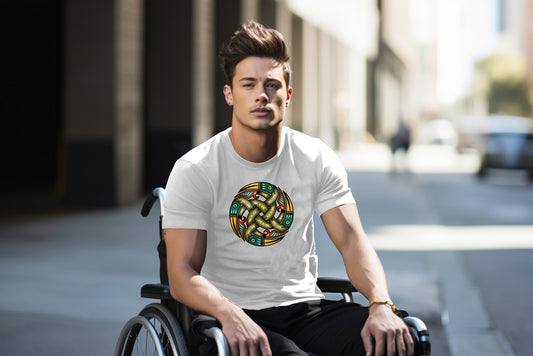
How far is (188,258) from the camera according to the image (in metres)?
2.82

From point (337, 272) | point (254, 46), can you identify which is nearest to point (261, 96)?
point (254, 46)

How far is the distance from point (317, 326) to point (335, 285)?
0.37 m

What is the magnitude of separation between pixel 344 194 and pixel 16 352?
8.79 ft

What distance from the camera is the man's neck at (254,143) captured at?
2.98 meters

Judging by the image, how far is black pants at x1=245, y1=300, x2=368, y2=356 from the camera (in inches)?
112

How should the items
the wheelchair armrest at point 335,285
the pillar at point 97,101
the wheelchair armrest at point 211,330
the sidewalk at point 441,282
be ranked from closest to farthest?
the wheelchair armrest at point 211,330 < the wheelchair armrest at point 335,285 < the sidewalk at point 441,282 < the pillar at point 97,101

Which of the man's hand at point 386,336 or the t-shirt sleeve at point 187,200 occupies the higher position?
the t-shirt sleeve at point 187,200

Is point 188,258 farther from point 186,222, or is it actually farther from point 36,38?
point 36,38

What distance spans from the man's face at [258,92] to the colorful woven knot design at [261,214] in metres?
0.24

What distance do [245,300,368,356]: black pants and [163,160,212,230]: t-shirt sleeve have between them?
Result: 0.41 meters

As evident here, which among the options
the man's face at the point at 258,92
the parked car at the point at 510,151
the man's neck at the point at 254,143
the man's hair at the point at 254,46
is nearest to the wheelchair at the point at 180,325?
the man's neck at the point at 254,143

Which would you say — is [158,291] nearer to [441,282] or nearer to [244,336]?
[244,336]

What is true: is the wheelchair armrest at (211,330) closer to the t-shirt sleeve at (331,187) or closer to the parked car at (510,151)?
the t-shirt sleeve at (331,187)

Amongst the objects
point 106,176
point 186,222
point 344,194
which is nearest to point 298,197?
point 344,194
